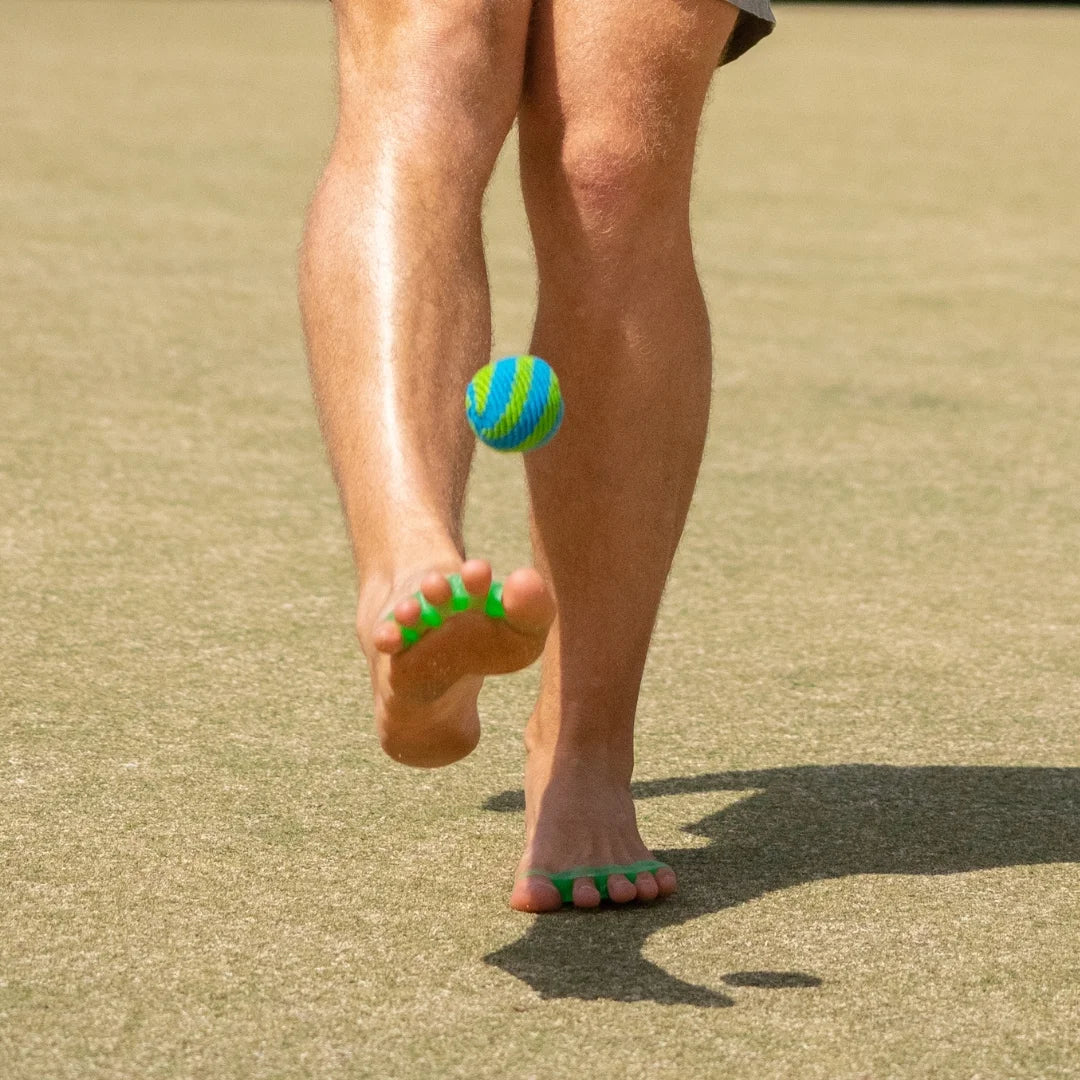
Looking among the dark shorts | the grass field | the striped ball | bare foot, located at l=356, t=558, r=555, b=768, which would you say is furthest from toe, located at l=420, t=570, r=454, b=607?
the dark shorts

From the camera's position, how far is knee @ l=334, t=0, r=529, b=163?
148 centimetres

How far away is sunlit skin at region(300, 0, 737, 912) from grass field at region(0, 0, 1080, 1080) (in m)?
0.15

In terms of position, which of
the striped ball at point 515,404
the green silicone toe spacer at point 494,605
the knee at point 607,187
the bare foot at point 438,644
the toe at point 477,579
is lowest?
the bare foot at point 438,644

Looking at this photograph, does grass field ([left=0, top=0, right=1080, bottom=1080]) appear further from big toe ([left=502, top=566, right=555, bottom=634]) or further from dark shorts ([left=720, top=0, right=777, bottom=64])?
dark shorts ([left=720, top=0, right=777, bottom=64])

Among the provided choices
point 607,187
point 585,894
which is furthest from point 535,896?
point 607,187

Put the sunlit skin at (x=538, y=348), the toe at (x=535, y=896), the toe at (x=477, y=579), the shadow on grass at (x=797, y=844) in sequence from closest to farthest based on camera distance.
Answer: the toe at (x=477, y=579)
the sunlit skin at (x=538, y=348)
the shadow on grass at (x=797, y=844)
the toe at (x=535, y=896)

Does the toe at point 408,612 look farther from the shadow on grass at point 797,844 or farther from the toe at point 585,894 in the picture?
the toe at point 585,894

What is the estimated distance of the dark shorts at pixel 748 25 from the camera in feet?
5.51

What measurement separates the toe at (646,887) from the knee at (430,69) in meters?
0.58

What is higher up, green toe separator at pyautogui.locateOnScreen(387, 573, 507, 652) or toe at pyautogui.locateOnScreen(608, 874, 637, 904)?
green toe separator at pyautogui.locateOnScreen(387, 573, 507, 652)

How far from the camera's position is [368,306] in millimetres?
1438

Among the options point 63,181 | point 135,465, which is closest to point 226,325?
point 135,465

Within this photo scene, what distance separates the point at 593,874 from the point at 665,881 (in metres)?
0.06

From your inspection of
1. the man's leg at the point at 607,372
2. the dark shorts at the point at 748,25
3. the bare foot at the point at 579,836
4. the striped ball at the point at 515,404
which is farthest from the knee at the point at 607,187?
the bare foot at the point at 579,836
